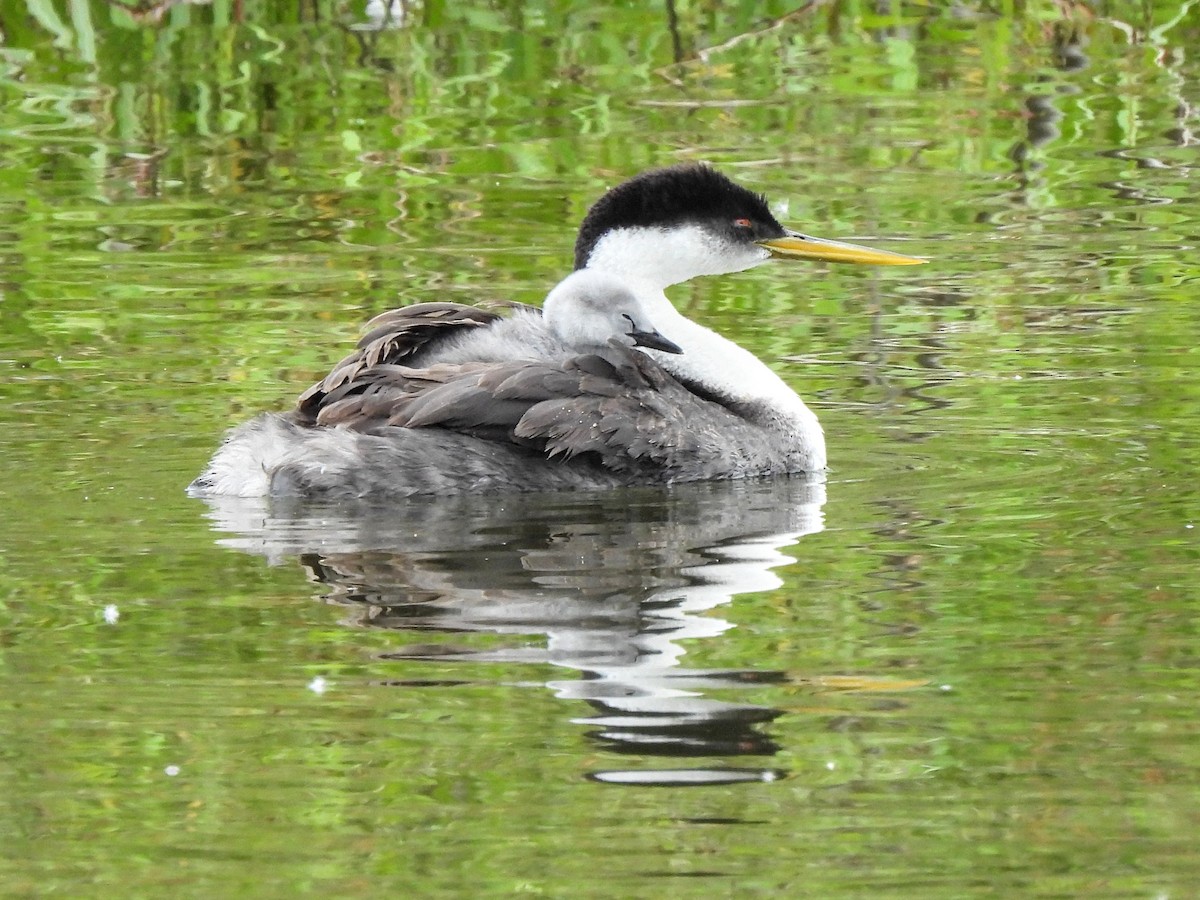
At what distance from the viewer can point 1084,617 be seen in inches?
230

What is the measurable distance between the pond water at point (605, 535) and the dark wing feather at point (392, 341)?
0.49m

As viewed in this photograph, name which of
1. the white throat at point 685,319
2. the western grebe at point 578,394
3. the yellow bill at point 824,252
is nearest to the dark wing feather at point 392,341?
the western grebe at point 578,394

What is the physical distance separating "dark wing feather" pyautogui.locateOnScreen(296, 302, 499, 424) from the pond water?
0.49 m

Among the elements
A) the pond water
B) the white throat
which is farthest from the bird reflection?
the white throat

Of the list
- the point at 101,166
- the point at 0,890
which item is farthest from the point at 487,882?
the point at 101,166

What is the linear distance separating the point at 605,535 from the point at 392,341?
127 centimetres

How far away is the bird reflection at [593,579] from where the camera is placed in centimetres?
514

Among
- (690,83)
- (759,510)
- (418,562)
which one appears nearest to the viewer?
(418,562)

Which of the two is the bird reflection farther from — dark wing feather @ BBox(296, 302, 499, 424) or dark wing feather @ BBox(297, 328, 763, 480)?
dark wing feather @ BBox(296, 302, 499, 424)

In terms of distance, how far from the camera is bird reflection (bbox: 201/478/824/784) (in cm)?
514

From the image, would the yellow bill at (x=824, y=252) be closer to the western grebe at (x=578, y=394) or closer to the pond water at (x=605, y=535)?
the western grebe at (x=578, y=394)

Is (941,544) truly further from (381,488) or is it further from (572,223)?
(572,223)

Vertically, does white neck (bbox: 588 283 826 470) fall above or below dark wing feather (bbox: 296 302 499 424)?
below

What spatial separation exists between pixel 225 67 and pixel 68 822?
11.3m
